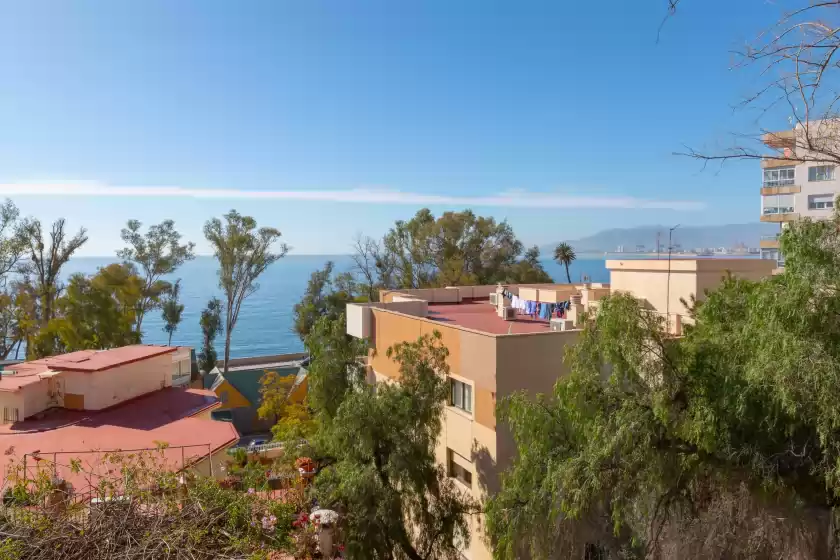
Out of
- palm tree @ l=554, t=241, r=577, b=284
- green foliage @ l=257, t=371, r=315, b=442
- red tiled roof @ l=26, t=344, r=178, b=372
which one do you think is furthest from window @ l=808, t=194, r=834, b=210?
red tiled roof @ l=26, t=344, r=178, b=372

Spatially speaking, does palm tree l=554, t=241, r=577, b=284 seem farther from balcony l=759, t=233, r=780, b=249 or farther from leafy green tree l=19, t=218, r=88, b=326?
leafy green tree l=19, t=218, r=88, b=326

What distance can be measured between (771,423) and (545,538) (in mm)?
3681

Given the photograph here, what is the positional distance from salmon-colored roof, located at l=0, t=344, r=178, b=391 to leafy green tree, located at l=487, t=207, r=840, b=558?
14.9 meters

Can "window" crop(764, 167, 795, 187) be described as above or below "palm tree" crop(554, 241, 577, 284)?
above

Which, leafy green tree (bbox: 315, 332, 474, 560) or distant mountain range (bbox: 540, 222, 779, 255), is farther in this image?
distant mountain range (bbox: 540, 222, 779, 255)

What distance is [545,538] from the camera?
341 inches

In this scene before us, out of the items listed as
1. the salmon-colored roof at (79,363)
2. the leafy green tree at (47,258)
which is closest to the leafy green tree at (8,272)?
the leafy green tree at (47,258)

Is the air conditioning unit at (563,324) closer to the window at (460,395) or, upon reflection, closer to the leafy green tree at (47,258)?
the window at (460,395)

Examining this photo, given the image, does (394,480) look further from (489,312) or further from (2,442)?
(2,442)

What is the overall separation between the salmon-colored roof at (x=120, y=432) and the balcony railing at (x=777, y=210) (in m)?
37.7

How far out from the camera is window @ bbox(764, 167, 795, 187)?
125 feet

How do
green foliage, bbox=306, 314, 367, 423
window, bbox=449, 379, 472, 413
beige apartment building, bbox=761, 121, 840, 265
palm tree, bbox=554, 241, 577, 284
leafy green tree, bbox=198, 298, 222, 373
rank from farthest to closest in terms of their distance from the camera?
palm tree, bbox=554, 241, 577, 284 < leafy green tree, bbox=198, 298, 222, 373 < beige apartment building, bbox=761, 121, 840, 265 < green foliage, bbox=306, 314, 367, 423 < window, bbox=449, 379, 472, 413

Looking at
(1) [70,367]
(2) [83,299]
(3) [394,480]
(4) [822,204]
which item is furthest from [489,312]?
(4) [822,204]

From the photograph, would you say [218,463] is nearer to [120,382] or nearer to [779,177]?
[120,382]
